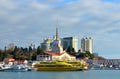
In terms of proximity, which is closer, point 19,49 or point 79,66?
point 79,66

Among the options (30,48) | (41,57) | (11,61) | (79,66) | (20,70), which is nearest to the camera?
(20,70)

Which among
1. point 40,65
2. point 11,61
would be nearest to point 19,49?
point 11,61

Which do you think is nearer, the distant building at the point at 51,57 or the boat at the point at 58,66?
the boat at the point at 58,66

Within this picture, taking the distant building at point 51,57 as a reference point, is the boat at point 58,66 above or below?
below

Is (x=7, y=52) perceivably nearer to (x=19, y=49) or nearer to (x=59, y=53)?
(x=19, y=49)

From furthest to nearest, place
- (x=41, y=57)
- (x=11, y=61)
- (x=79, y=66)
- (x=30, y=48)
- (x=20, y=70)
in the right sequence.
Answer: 1. (x=30, y=48)
2. (x=41, y=57)
3. (x=11, y=61)
4. (x=79, y=66)
5. (x=20, y=70)

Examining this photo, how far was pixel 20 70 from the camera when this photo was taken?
412 ft

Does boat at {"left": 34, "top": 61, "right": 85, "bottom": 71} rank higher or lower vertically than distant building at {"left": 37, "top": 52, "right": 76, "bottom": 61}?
lower

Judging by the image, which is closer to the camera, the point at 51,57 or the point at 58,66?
the point at 58,66

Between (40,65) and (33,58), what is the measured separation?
4129cm

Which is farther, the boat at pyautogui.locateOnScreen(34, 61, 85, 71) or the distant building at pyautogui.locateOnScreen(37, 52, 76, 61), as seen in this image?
the distant building at pyautogui.locateOnScreen(37, 52, 76, 61)

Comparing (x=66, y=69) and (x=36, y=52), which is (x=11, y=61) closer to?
(x=36, y=52)

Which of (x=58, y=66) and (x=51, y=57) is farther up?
(x=51, y=57)

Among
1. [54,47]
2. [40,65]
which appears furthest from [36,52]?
[40,65]
